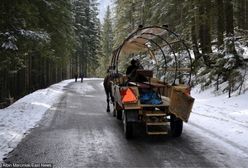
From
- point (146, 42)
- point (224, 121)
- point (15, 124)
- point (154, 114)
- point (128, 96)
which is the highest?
point (146, 42)

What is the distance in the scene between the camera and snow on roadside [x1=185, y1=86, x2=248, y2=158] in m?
9.25

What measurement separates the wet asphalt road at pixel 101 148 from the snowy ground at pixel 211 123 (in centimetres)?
43

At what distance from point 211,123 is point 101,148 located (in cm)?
478

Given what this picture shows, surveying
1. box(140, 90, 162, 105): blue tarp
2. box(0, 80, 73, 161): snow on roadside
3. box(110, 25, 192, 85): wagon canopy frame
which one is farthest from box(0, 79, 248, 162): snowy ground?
box(110, 25, 192, 85): wagon canopy frame

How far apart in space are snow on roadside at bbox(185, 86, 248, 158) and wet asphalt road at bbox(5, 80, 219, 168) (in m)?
0.74

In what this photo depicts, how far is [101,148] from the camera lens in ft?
28.5

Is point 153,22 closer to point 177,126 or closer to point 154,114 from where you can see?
point 177,126

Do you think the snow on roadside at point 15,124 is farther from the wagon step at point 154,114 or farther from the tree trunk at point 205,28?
the tree trunk at point 205,28

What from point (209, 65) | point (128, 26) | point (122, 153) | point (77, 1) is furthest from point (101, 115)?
point (77, 1)

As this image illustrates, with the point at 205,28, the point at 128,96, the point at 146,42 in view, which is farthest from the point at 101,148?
the point at 205,28

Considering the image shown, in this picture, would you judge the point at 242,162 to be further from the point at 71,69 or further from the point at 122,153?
the point at 71,69

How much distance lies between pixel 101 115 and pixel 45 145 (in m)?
5.81

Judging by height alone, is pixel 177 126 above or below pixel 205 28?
below

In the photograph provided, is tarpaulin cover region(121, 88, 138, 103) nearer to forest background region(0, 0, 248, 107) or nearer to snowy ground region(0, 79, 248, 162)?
snowy ground region(0, 79, 248, 162)
